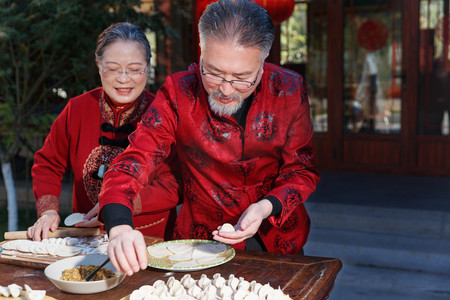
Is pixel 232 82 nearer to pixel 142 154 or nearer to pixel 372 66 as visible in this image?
pixel 142 154

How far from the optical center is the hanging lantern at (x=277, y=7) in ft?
11.6

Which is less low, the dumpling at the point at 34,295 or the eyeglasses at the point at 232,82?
the eyeglasses at the point at 232,82

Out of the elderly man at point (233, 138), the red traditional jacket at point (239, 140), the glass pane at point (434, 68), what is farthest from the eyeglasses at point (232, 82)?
the glass pane at point (434, 68)

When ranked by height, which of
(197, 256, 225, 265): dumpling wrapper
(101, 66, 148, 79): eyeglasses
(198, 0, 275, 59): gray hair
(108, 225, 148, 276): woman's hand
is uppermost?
(198, 0, 275, 59): gray hair

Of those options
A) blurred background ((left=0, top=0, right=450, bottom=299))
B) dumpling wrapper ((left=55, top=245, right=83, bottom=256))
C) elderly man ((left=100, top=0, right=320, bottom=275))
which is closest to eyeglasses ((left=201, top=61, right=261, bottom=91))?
elderly man ((left=100, top=0, right=320, bottom=275))

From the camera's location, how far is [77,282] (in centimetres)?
162

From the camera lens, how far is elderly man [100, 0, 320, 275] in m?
1.81

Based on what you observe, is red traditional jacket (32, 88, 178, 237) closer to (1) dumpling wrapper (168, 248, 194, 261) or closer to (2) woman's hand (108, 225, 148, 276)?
(1) dumpling wrapper (168, 248, 194, 261)

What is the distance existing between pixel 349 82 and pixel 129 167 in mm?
5841

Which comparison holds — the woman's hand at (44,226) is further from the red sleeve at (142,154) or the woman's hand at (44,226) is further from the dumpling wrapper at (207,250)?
the dumpling wrapper at (207,250)

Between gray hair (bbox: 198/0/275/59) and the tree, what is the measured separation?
11.0 ft

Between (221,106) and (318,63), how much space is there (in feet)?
18.6

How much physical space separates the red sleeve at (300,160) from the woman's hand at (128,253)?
60cm

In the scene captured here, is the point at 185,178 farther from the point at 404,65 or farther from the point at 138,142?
the point at 404,65
